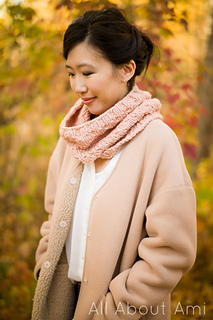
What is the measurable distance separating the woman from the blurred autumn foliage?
2.27 ft

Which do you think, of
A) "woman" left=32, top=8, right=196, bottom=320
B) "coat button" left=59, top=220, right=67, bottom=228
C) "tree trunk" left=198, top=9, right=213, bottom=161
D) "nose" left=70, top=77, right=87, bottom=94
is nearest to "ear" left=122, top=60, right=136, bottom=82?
"woman" left=32, top=8, right=196, bottom=320

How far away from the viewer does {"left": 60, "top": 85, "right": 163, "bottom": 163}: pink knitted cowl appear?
1.45m

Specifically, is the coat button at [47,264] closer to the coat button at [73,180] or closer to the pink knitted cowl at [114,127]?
the coat button at [73,180]

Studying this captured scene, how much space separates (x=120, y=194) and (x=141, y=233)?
0.23 meters

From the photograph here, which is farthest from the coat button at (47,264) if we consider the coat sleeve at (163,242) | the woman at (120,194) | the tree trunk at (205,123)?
the tree trunk at (205,123)

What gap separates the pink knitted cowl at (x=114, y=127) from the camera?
1.45 m

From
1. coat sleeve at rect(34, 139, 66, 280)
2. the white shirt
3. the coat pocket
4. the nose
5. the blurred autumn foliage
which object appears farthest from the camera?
the blurred autumn foliage

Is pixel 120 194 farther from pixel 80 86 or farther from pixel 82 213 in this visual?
pixel 80 86

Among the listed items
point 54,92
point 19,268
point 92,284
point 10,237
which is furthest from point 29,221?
point 92,284

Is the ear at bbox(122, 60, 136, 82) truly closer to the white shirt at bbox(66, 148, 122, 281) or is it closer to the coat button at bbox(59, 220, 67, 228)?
the white shirt at bbox(66, 148, 122, 281)

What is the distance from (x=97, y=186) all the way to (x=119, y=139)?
277 mm

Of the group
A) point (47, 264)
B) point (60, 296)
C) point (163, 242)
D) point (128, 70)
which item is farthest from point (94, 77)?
point (60, 296)

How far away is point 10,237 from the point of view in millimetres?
4117

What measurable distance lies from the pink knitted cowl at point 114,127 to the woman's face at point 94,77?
66 millimetres
